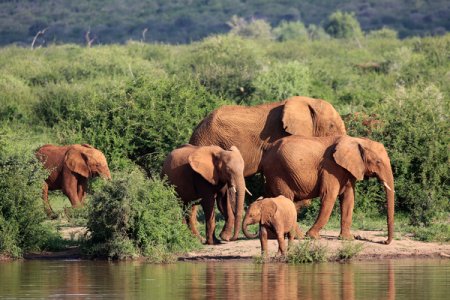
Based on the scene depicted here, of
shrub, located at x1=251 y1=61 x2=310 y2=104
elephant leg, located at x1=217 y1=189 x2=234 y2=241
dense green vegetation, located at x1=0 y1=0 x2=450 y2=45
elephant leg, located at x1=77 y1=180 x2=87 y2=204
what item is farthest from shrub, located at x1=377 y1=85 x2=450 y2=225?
dense green vegetation, located at x1=0 y1=0 x2=450 y2=45

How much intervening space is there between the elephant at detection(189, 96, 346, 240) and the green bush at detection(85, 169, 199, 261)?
2.71m

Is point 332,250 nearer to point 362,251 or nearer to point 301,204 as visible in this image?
point 362,251

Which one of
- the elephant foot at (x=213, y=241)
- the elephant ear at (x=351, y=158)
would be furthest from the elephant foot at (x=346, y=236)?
the elephant foot at (x=213, y=241)

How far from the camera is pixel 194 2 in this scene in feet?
335

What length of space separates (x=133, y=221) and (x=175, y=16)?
253 ft

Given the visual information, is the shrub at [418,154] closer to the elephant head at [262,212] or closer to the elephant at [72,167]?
the elephant head at [262,212]

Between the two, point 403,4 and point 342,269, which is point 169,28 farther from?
point 342,269

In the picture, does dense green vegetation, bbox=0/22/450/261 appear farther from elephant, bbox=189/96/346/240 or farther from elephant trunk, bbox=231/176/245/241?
elephant, bbox=189/96/346/240

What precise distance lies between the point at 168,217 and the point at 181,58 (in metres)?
32.1

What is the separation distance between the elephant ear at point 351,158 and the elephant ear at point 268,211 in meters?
1.83

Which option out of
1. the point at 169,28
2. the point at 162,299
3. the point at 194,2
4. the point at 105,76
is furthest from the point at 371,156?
the point at 194,2

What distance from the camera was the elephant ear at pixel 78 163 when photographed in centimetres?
2488

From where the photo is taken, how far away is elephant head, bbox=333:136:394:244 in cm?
2123

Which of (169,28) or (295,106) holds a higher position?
(169,28)
